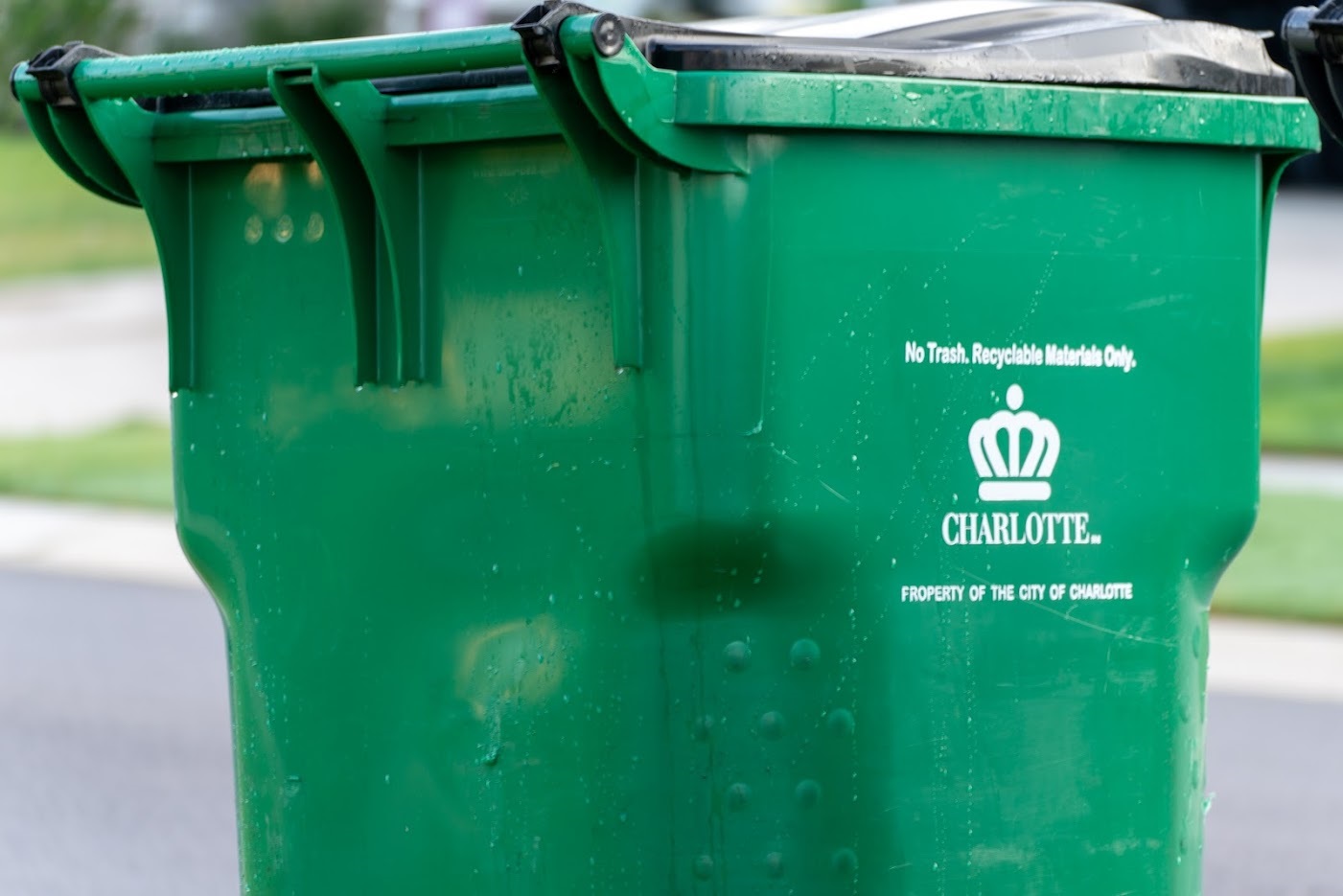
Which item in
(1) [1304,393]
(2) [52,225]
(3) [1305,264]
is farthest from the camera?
(2) [52,225]

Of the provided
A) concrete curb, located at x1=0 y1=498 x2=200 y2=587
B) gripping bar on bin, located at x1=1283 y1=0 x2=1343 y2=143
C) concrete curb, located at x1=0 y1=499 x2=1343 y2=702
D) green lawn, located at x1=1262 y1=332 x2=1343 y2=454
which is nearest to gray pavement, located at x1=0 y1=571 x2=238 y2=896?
concrete curb, located at x1=0 y1=499 x2=1343 y2=702

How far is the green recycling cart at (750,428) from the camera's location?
119 inches

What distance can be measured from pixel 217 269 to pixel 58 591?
311 inches

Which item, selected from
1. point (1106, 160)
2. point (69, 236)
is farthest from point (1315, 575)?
point (69, 236)

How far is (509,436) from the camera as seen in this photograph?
10.5 feet

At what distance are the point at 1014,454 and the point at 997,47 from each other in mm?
581

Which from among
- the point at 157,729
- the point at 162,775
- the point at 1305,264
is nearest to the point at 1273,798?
the point at 162,775

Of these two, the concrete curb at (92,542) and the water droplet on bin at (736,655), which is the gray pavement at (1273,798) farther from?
the concrete curb at (92,542)

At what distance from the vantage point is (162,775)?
286 inches

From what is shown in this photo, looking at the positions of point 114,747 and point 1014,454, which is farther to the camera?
point 114,747

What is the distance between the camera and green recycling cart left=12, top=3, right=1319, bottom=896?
119 inches

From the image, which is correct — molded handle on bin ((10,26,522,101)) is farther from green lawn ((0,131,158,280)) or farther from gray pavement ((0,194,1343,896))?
green lawn ((0,131,158,280))

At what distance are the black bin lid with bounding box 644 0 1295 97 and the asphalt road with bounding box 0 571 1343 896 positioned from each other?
3.25 metres

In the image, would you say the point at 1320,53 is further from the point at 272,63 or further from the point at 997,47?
the point at 272,63
